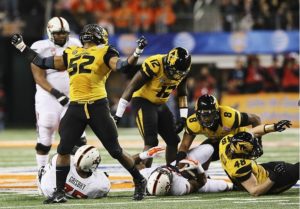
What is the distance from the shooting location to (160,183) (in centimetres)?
942

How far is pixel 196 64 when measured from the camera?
1006 inches

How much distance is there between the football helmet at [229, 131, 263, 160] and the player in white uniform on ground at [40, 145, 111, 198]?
4.26 ft

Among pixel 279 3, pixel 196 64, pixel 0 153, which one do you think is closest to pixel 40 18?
pixel 196 64

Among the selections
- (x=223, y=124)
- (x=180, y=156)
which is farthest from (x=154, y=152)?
(x=223, y=124)

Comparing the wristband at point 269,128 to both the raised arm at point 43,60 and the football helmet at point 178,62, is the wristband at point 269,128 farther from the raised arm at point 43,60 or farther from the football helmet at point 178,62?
the raised arm at point 43,60

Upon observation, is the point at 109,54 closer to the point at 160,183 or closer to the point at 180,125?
the point at 160,183

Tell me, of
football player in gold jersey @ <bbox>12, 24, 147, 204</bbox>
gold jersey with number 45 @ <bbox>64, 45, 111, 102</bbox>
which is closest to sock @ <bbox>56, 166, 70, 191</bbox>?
football player in gold jersey @ <bbox>12, 24, 147, 204</bbox>

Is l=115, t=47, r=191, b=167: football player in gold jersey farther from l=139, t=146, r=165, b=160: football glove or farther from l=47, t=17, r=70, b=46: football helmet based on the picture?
l=47, t=17, r=70, b=46: football helmet

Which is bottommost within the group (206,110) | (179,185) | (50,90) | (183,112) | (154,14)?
(154,14)

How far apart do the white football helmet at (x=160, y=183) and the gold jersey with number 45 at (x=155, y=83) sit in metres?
1.37

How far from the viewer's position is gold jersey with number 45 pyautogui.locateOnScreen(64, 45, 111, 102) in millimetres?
9062

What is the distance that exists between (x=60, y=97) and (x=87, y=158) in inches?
63.7

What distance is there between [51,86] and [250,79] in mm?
12801

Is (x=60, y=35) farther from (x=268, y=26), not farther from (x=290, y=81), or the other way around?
(x=268, y=26)
